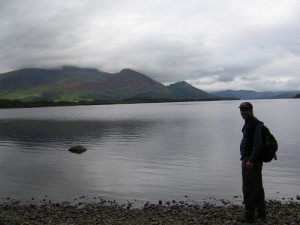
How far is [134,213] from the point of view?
18453 millimetres

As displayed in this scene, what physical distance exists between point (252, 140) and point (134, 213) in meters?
7.93

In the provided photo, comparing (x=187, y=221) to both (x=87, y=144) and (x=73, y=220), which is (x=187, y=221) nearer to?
(x=73, y=220)

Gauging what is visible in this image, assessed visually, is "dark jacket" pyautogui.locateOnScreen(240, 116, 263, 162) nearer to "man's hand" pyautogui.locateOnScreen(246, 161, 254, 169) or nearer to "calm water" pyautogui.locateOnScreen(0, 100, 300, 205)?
"man's hand" pyautogui.locateOnScreen(246, 161, 254, 169)

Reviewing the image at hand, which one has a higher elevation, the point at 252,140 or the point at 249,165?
the point at 252,140

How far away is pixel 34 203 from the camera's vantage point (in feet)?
74.1

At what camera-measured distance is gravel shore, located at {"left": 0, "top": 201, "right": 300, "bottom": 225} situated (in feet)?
52.4

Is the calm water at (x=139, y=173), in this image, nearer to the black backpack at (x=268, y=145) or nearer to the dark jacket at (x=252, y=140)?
the dark jacket at (x=252, y=140)

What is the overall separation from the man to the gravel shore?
100 cm

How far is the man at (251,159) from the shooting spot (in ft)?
43.2

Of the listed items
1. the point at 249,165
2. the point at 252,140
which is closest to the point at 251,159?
the point at 249,165

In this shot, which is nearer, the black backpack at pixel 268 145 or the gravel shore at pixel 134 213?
the black backpack at pixel 268 145

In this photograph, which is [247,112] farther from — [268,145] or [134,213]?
[134,213]

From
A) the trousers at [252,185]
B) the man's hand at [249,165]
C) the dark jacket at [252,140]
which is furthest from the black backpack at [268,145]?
the man's hand at [249,165]

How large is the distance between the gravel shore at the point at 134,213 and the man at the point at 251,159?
1.00m
